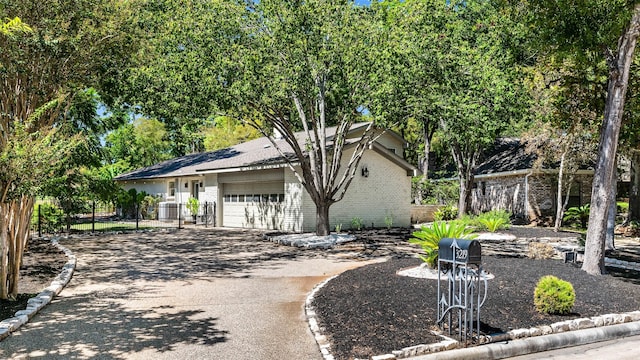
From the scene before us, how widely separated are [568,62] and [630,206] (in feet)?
43.4

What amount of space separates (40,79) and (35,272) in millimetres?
4603

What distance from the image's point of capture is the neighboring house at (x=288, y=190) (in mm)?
21797

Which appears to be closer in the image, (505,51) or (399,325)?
(399,325)

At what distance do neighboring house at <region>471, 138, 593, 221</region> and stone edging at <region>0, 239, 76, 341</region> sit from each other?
2238 cm

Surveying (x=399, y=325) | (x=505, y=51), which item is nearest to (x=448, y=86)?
(x=505, y=51)

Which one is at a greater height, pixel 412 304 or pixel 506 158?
pixel 506 158

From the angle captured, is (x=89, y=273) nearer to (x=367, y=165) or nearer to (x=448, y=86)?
(x=448, y=86)

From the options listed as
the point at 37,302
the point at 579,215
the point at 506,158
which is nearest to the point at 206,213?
the point at 37,302

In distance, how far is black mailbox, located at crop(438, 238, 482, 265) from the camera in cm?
598

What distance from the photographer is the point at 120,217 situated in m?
33.4

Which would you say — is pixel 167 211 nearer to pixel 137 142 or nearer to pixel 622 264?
pixel 137 142

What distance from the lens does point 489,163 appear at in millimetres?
31156

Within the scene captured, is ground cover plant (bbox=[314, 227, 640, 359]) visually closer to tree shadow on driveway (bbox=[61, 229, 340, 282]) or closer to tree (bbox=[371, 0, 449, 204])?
tree shadow on driveway (bbox=[61, 229, 340, 282])

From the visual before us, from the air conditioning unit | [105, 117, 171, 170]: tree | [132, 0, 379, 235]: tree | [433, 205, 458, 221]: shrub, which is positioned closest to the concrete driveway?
[132, 0, 379, 235]: tree
